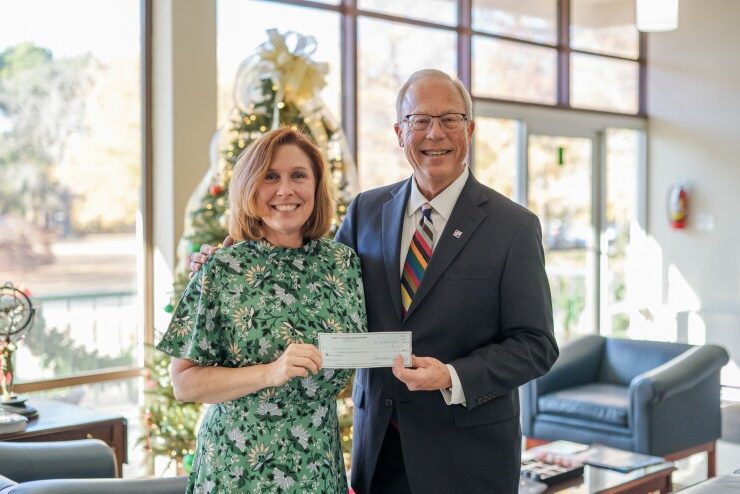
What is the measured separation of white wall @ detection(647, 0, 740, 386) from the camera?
27.7 ft

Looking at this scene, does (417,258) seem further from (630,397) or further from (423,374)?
(630,397)

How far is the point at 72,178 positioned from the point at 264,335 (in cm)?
372

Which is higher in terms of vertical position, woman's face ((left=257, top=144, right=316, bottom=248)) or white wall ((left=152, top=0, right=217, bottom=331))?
white wall ((left=152, top=0, right=217, bottom=331))

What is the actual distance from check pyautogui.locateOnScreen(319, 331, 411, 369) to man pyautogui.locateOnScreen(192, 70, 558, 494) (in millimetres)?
82

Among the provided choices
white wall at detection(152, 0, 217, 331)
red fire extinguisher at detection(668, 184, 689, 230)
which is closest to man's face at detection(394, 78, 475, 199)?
white wall at detection(152, 0, 217, 331)

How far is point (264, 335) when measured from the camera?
209cm

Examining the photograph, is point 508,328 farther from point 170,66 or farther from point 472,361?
point 170,66

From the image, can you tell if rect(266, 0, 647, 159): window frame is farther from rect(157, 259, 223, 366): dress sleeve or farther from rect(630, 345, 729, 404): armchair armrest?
rect(157, 259, 223, 366): dress sleeve

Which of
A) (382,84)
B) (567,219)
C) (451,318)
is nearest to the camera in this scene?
(451,318)

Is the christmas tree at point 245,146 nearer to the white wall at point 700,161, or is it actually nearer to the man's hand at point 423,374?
the man's hand at point 423,374

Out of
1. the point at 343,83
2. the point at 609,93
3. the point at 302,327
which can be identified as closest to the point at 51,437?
the point at 302,327

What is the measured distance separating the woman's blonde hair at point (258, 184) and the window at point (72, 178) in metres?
3.39

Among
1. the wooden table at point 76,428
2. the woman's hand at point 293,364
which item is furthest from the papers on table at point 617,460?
the woman's hand at point 293,364

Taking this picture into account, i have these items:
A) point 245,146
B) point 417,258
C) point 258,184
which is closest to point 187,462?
point 245,146
